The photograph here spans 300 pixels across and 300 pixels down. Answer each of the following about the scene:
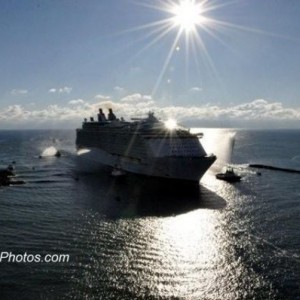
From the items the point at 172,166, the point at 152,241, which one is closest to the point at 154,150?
the point at 172,166

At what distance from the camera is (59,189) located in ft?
223

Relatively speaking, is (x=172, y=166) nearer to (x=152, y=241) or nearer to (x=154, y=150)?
(x=154, y=150)

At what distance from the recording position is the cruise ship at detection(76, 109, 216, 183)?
71188 mm

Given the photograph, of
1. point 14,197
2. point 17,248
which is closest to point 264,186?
point 14,197

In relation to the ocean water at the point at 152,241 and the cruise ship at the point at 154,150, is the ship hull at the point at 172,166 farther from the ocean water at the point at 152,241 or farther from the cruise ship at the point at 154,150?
the ocean water at the point at 152,241

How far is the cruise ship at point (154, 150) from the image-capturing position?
71.2 m

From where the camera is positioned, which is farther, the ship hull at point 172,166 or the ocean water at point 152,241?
the ship hull at point 172,166

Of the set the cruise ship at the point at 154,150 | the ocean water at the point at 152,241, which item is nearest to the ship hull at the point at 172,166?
the cruise ship at the point at 154,150

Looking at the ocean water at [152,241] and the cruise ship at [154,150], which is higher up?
the cruise ship at [154,150]

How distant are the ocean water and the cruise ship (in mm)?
4346

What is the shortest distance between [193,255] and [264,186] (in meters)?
40.5

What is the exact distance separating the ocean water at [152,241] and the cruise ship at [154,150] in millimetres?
4346

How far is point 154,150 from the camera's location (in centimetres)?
7531

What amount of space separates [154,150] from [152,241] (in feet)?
122
